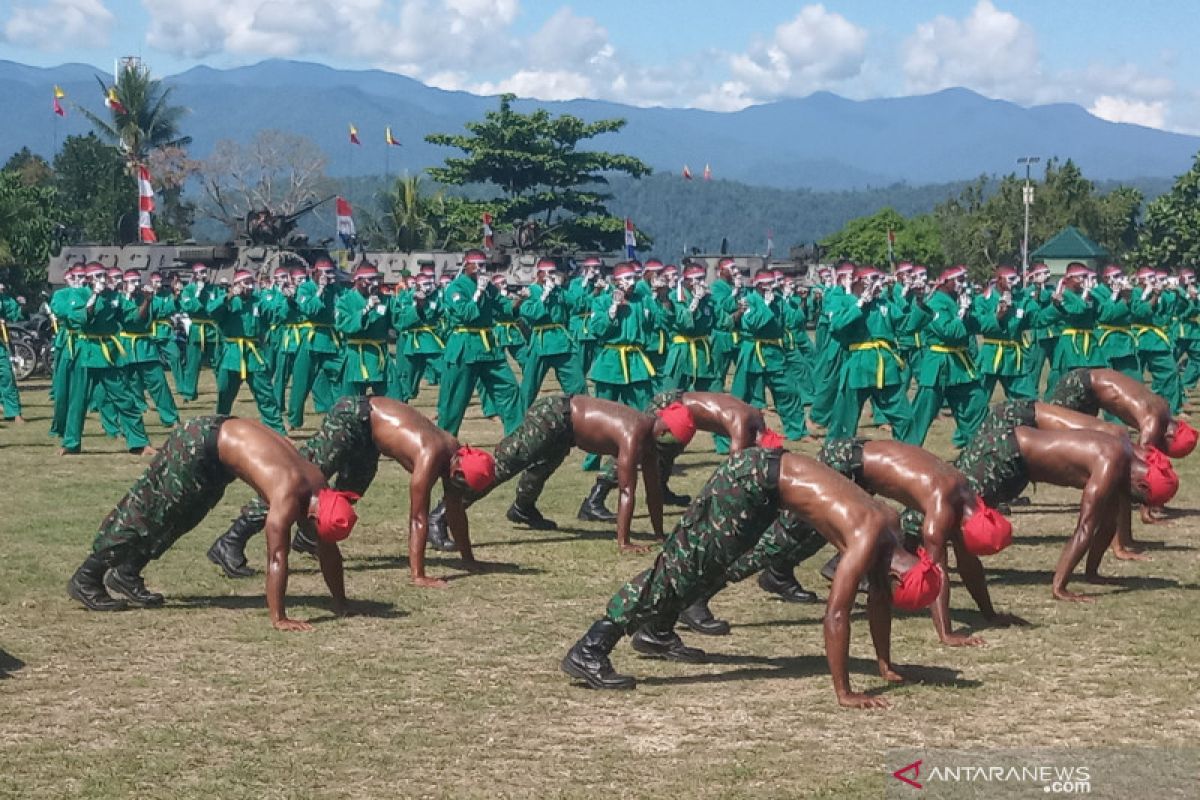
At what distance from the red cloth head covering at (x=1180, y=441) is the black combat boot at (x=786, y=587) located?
3.71 metres

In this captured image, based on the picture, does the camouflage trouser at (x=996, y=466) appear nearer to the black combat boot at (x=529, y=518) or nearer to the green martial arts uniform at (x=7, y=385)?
the black combat boot at (x=529, y=518)

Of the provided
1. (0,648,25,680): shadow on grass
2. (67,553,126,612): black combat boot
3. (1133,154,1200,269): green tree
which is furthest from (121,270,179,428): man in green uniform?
(1133,154,1200,269): green tree

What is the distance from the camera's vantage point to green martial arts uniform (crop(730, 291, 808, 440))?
1852cm

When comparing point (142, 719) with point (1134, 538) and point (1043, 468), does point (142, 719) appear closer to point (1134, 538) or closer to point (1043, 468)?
point (1043, 468)

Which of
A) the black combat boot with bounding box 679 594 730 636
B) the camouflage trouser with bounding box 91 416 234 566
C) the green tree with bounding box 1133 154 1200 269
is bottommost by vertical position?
the black combat boot with bounding box 679 594 730 636

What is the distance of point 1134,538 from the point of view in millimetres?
12734

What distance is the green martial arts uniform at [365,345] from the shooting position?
734 inches

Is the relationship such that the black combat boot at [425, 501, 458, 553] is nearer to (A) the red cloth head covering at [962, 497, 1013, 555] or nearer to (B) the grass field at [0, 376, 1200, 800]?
(B) the grass field at [0, 376, 1200, 800]

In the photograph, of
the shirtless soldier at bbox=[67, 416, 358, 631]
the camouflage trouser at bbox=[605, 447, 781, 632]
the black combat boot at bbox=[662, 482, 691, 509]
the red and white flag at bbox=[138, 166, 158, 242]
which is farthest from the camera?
the red and white flag at bbox=[138, 166, 158, 242]

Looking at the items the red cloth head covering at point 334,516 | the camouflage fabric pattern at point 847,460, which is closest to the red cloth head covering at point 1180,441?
the camouflage fabric pattern at point 847,460

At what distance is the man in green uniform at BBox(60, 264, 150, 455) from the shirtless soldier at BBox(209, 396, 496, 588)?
22.2 ft

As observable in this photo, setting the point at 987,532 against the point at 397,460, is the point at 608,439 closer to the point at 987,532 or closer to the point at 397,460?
the point at 397,460

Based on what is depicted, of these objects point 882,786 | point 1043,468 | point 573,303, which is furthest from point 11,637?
point 573,303

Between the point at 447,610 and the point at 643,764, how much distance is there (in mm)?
3480
